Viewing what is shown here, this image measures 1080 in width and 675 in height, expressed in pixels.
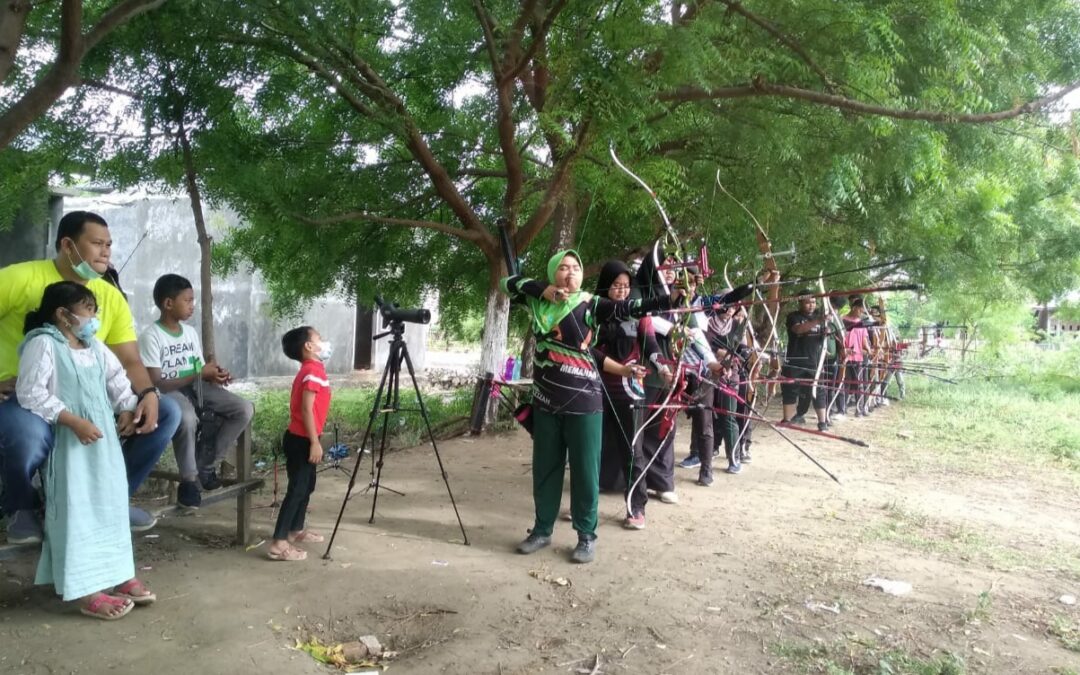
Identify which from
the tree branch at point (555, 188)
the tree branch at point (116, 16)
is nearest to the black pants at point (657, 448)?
the tree branch at point (555, 188)

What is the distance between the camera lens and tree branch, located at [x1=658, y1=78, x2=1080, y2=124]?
483 centimetres

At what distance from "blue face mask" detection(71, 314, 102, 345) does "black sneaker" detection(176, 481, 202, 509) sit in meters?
0.94

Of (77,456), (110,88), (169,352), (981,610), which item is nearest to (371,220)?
(110,88)

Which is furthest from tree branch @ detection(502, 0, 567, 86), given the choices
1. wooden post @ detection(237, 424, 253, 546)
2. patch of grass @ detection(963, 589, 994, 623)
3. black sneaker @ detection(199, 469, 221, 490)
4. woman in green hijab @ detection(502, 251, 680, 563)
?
patch of grass @ detection(963, 589, 994, 623)

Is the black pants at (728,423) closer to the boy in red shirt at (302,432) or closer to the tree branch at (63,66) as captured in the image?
the boy in red shirt at (302,432)

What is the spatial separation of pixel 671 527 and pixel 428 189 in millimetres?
4532

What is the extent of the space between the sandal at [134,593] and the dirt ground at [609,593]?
0.07 meters

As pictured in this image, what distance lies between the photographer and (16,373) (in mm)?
3252

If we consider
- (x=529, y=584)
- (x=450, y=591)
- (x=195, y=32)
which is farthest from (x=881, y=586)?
(x=195, y=32)

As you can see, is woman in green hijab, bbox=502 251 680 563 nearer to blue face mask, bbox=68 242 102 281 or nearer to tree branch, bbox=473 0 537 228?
tree branch, bbox=473 0 537 228

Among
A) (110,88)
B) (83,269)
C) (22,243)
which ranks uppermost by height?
(110,88)

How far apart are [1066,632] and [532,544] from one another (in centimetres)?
258

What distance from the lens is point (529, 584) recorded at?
3.91 m

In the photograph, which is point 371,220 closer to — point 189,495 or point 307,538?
point 307,538
